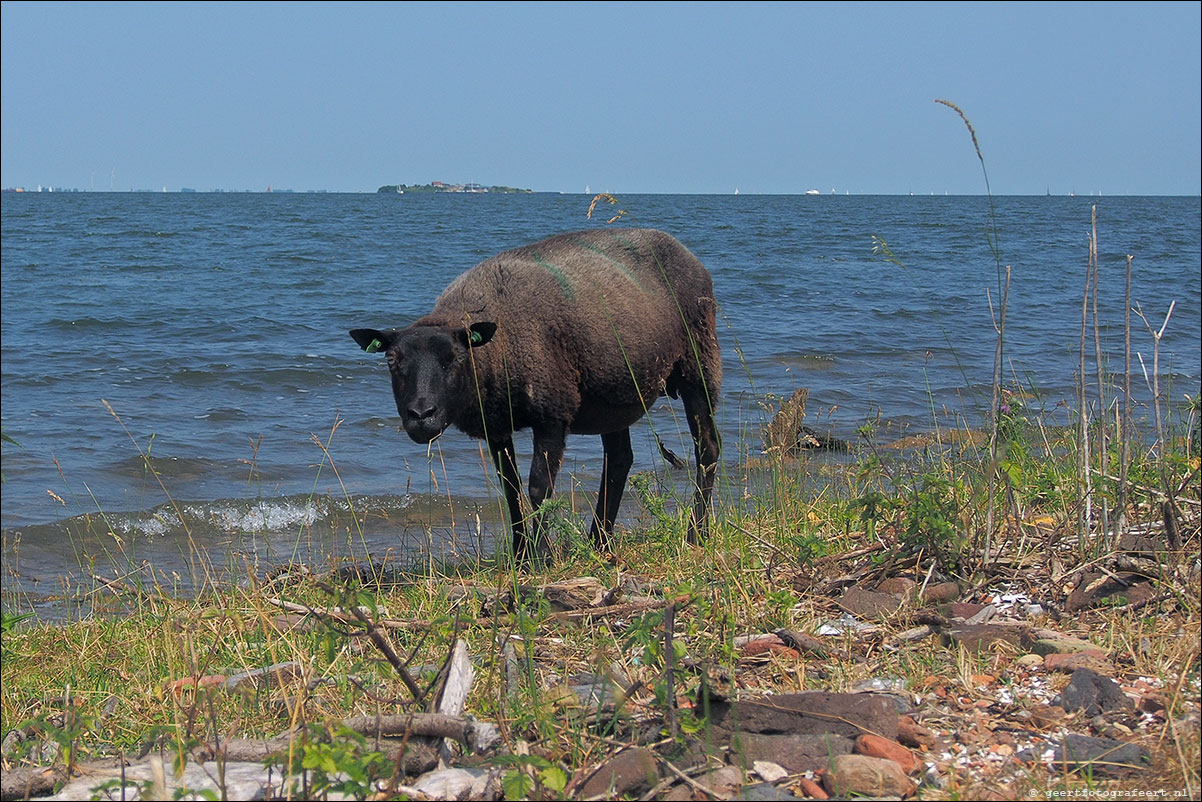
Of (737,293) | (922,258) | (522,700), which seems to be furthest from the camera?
(922,258)

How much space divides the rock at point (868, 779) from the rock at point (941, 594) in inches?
55.1

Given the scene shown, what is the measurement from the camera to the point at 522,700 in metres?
3.34

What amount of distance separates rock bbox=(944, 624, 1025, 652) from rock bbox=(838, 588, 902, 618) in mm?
316

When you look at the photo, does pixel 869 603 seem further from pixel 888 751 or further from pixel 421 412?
pixel 421 412

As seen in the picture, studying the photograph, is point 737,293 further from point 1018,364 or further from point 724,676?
point 724,676

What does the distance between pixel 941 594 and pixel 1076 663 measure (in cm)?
72

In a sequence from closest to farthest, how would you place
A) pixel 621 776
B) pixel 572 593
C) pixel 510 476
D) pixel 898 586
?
pixel 621 776, pixel 898 586, pixel 572 593, pixel 510 476

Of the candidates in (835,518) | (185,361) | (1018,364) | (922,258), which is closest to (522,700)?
(835,518)

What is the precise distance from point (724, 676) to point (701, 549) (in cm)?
160

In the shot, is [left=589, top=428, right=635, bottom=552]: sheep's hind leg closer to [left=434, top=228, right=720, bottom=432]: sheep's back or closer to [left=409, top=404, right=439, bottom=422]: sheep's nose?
[left=434, top=228, right=720, bottom=432]: sheep's back

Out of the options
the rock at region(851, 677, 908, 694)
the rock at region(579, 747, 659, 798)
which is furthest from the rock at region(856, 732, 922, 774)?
the rock at region(579, 747, 659, 798)

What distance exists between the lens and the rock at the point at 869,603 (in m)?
4.04

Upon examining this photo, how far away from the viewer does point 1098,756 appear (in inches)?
112

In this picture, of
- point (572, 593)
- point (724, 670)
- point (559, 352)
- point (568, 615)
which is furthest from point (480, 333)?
point (724, 670)
